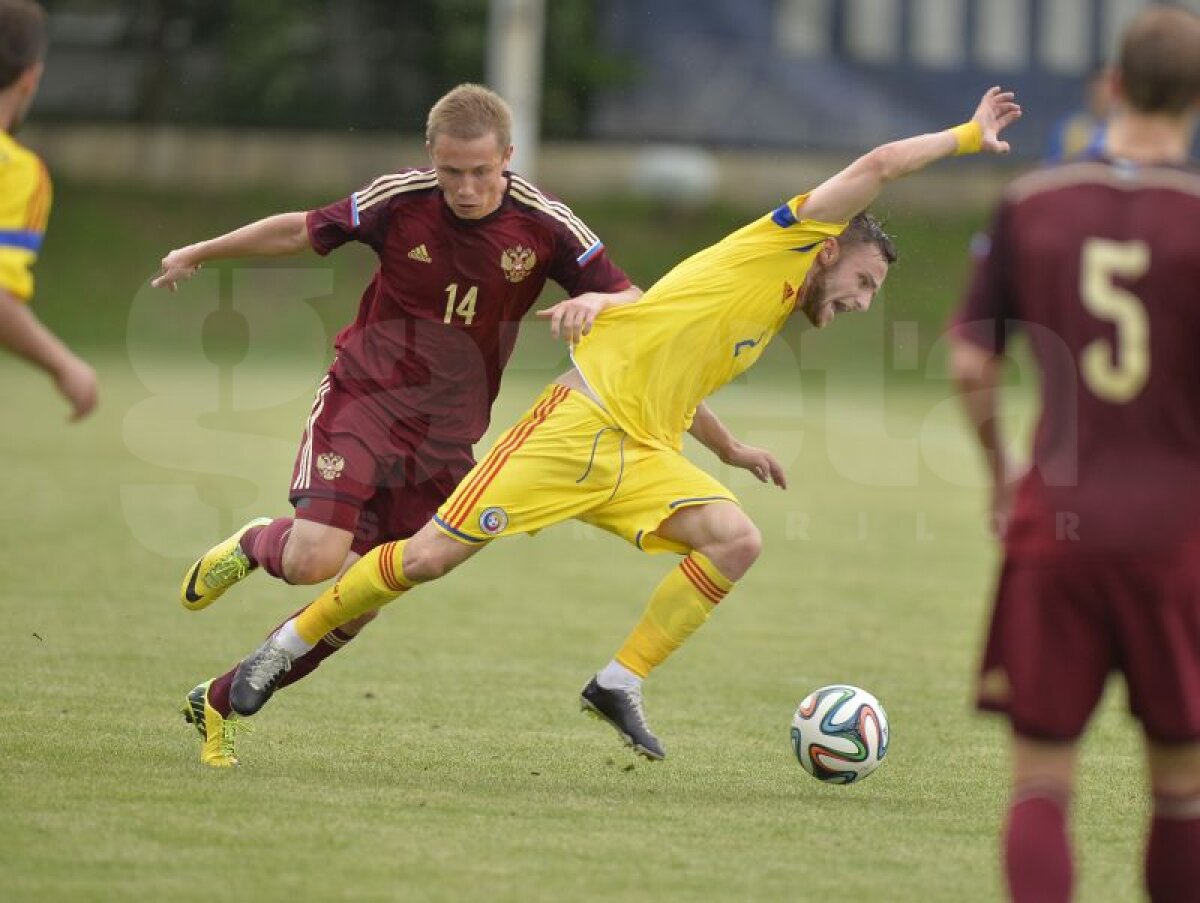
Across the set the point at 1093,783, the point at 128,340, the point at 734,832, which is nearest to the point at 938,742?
the point at 1093,783

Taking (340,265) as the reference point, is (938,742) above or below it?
above

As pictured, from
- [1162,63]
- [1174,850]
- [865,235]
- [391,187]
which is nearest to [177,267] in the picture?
[391,187]

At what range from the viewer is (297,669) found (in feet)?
20.5

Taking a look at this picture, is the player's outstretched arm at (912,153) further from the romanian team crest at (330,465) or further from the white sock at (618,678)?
the romanian team crest at (330,465)

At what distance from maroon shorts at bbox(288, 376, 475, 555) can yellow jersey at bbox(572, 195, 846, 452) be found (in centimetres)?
76

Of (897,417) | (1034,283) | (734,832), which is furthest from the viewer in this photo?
(897,417)

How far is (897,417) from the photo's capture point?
19.8m

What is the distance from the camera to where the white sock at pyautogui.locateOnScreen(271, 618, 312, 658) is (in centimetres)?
594

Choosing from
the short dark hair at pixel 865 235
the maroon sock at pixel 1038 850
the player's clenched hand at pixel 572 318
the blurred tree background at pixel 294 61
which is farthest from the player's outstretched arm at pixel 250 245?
the blurred tree background at pixel 294 61

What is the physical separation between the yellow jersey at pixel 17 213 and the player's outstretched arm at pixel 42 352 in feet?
0.23

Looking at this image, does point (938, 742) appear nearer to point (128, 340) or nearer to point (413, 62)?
point (128, 340)

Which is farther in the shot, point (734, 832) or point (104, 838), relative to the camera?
point (734, 832)

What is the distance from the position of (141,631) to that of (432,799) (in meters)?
3.29

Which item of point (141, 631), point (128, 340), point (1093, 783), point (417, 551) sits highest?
point (417, 551)
